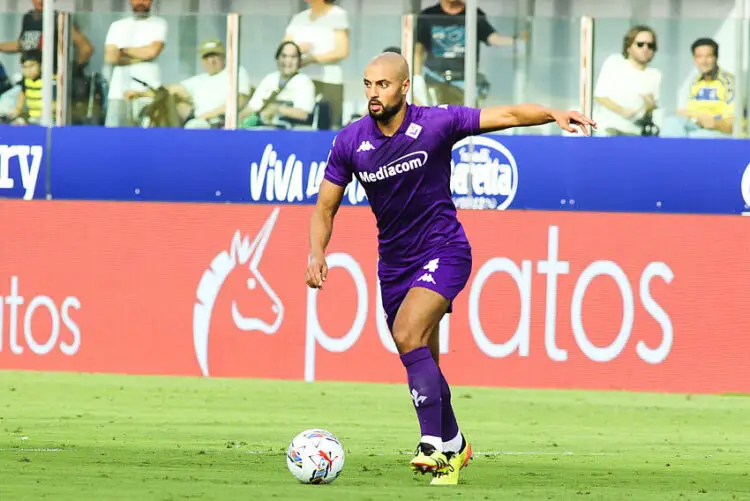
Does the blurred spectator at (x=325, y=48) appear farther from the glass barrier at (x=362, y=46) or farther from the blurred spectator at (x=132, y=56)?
the blurred spectator at (x=132, y=56)

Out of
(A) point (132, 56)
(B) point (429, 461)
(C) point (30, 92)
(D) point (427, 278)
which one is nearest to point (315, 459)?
(B) point (429, 461)

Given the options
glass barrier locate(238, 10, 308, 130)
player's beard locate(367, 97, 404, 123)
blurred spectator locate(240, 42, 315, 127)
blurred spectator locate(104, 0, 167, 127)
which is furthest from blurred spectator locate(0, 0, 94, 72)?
player's beard locate(367, 97, 404, 123)

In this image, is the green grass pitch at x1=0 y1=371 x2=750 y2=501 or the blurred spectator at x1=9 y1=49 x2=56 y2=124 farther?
the blurred spectator at x1=9 y1=49 x2=56 y2=124

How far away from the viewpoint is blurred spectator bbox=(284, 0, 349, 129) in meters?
16.6

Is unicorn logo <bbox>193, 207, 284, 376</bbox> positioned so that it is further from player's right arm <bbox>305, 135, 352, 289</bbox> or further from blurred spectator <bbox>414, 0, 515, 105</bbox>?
player's right arm <bbox>305, 135, 352, 289</bbox>

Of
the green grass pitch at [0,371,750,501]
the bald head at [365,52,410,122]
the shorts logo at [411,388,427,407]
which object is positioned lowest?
the green grass pitch at [0,371,750,501]

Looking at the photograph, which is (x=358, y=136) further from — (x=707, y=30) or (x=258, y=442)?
(x=707, y=30)

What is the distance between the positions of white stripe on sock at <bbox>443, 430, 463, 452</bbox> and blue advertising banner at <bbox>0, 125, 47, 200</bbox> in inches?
367

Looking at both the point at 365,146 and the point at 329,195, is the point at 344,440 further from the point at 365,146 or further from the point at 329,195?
the point at 365,146

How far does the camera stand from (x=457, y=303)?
1480cm

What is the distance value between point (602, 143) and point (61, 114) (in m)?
5.46

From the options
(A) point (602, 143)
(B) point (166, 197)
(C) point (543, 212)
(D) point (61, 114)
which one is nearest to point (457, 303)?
(C) point (543, 212)

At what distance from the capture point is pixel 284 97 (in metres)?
16.9

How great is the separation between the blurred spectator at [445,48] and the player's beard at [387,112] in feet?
26.1
